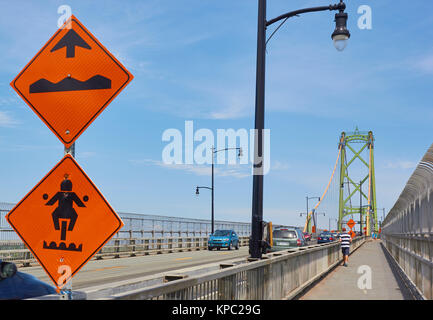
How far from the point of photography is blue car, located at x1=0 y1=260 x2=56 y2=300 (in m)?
5.44

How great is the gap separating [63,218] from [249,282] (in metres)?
4.25

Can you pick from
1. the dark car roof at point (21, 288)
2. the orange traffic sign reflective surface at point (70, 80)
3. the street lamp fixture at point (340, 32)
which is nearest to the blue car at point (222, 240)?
the street lamp fixture at point (340, 32)

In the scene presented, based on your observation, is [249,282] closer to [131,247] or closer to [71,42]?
[71,42]

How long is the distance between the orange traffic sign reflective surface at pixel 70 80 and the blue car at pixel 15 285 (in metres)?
2.10

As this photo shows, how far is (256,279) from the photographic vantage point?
322 inches

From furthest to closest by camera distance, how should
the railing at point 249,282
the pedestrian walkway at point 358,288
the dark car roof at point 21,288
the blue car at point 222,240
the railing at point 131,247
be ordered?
the blue car at point 222,240 < the railing at point 131,247 < the pedestrian walkway at point 358,288 < the dark car roof at point 21,288 < the railing at point 249,282

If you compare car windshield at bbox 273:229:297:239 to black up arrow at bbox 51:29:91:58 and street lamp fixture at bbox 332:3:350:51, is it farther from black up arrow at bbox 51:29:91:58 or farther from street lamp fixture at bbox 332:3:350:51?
black up arrow at bbox 51:29:91:58

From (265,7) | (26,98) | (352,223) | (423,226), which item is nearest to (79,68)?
(26,98)

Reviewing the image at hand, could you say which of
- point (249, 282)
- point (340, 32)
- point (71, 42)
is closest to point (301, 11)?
point (340, 32)

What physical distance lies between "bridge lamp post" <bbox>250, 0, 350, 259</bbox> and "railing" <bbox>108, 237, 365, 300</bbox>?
1.88 feet

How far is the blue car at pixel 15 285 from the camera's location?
17.9ft

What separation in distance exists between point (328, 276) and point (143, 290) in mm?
15080

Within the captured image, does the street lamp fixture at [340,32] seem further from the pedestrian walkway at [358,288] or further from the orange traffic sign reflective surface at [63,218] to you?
the orange traffic sign reflective surface at [63,218]

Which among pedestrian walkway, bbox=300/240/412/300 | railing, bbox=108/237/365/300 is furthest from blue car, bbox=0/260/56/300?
pedestrian walkway, bbox=300/240/412/300
